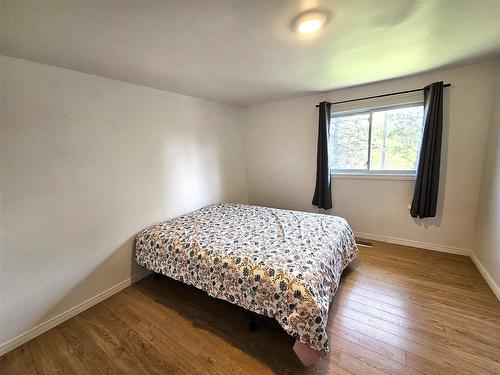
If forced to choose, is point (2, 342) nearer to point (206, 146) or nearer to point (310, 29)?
point (206, 146)

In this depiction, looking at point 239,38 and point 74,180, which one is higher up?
point 239,38

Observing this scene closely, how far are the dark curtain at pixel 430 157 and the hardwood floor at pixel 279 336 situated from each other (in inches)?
31.2

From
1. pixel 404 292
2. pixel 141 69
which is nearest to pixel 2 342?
pixel 141 69

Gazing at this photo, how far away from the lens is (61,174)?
1.77 metres

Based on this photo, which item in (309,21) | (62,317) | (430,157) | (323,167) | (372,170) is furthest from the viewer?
(323,167)

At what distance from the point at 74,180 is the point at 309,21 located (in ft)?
7.44

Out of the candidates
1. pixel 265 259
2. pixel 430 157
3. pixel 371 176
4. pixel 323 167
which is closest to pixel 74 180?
pixel 265 259

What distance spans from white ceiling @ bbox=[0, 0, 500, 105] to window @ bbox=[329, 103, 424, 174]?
0.59 metres

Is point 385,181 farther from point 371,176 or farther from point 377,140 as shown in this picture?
point 377,140

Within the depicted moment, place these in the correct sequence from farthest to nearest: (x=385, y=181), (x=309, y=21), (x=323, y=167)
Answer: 1. (x=323, y=167)
2. (x=385, y=181)
3. (x=309, y=21)

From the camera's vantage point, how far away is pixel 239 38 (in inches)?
57.9

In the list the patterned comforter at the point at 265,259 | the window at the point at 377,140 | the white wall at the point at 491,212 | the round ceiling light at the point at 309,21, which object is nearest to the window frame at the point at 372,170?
the window at the point at 377,140

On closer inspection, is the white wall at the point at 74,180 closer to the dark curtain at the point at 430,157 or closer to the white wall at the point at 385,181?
the white wall at the point at 385,181

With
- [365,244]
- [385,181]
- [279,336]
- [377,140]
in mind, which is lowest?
[279,336]
